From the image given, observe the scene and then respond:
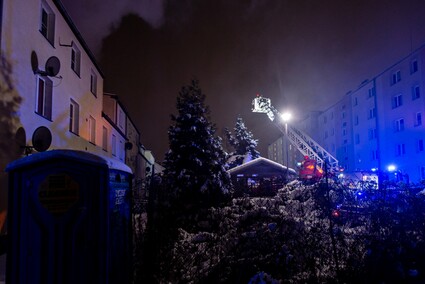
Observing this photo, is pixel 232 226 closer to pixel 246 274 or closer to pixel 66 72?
pixel 246 274

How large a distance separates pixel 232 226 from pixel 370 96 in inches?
1372

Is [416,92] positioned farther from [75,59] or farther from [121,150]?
[75,59]

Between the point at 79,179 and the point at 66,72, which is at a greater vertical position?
the point at 66,72

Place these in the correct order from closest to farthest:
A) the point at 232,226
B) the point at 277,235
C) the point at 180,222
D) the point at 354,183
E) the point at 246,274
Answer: the point at 246,274
the point at 277,235
the point at 354,183
the point at 232,226
the point at 180,222

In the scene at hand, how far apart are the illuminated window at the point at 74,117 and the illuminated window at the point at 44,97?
93.7 inches

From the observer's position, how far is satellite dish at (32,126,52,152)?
37.4 feet

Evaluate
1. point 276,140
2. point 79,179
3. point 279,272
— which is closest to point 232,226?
point 279,272

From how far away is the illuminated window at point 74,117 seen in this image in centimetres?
1645

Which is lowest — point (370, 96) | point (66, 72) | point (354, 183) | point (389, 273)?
point (389, 273)

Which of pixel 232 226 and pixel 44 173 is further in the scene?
pixel 232 226

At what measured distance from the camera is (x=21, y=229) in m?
4.38

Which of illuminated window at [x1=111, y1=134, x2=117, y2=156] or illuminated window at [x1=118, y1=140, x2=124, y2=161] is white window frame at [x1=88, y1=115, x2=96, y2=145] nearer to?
illuminated window at [x1=111, y1=134, x2=117, y2=156]

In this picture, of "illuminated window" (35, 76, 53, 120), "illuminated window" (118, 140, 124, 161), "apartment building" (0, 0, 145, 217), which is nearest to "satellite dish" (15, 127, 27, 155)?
"apartment building" (0, 0, 145, 217)

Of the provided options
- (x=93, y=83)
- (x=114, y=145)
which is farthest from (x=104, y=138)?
(x=93, y=83)
